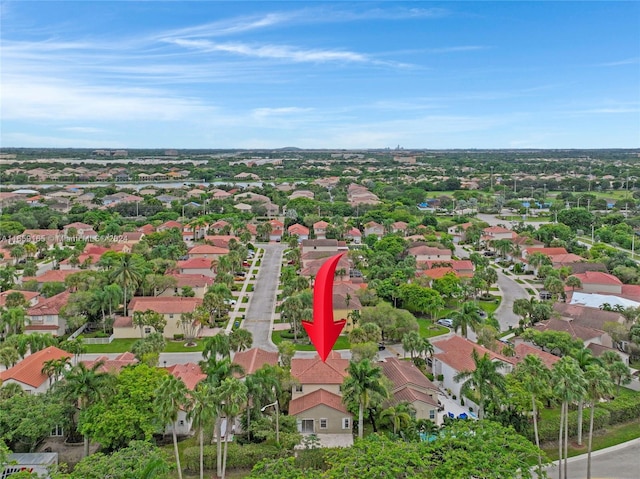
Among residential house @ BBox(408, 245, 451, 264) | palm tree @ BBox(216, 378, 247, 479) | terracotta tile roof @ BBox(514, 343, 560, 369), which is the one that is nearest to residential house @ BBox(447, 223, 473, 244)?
residential house @ BBox(408, 245, 451, 264)

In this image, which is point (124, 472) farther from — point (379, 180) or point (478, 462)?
point (379, 180)

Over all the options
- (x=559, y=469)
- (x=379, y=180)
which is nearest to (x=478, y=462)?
(x=559, y=469)

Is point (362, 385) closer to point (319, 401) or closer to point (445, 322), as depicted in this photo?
point (319, 401)

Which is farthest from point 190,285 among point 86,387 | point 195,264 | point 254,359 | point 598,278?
point 598,278

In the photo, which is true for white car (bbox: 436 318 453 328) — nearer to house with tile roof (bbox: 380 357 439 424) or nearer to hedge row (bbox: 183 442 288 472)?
house with tile roof (bbox: 380 357 439 424)

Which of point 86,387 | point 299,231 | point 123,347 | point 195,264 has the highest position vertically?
point 86,387

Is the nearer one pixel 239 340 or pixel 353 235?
pixel 239 340

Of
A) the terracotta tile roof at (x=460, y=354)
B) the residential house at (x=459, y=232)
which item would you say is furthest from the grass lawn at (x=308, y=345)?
the residential house at (x=459, y=232)
